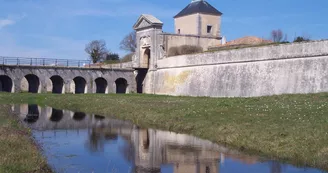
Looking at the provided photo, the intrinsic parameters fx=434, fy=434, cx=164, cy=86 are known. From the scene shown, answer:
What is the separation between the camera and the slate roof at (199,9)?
196 feet

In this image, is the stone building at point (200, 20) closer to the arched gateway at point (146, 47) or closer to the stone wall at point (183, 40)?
the stone wall at point (183, 40)

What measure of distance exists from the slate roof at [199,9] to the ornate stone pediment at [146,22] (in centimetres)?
558

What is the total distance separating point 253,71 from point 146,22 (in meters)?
23.9

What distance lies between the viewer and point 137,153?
52.7 feet

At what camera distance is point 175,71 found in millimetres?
50938

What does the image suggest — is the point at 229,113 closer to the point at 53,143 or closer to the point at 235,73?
the point at 53,143

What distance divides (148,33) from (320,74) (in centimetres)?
3027

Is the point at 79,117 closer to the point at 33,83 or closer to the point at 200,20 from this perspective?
the point at 200,20

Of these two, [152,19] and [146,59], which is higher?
[152,19]

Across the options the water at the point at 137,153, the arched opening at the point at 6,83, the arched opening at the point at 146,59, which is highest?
the arched opening at the point at 146,59

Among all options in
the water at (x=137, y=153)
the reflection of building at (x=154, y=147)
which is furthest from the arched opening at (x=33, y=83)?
the water at (x=137, y=153)

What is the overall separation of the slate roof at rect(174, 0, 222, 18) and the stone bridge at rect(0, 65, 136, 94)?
37.5ft

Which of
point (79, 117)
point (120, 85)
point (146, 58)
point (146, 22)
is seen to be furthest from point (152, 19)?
point (79, 117)

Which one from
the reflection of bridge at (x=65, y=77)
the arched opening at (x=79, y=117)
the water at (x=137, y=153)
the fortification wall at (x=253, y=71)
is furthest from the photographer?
the reflection of bridge at (x=65, y=77)
